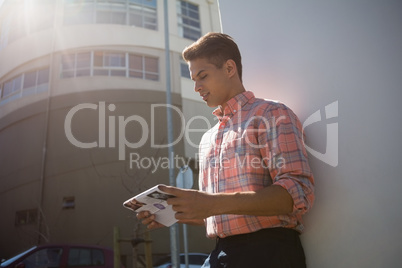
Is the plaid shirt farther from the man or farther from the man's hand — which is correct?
the man's hand

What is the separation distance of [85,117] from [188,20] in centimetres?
821

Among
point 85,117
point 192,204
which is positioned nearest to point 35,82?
point 85,117

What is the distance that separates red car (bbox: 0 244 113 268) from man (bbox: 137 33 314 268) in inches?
286

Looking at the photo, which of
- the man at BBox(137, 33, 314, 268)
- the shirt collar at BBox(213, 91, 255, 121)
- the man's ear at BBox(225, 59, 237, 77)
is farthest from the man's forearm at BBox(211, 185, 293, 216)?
the man's ear at BBox(225, 59, 237, 77)

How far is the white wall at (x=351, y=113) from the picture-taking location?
149cm

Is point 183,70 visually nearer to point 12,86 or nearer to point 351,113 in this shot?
point 12,86

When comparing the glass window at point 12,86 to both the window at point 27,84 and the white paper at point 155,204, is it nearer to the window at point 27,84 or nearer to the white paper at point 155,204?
the window at point 27,84

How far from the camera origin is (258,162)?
5.60ft

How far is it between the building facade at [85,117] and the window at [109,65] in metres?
0.05

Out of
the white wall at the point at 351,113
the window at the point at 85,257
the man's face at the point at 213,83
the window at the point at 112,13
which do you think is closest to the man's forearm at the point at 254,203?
the white wall at the point at 351,113

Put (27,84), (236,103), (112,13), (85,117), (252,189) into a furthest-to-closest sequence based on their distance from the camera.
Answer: (112,13) < (27,84) < (85,117) < (236,103) < (252,189)

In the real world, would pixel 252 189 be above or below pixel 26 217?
below

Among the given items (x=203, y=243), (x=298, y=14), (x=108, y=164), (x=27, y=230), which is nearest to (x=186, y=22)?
(x=108, y=164)

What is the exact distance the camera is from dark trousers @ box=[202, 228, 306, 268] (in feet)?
4.98
